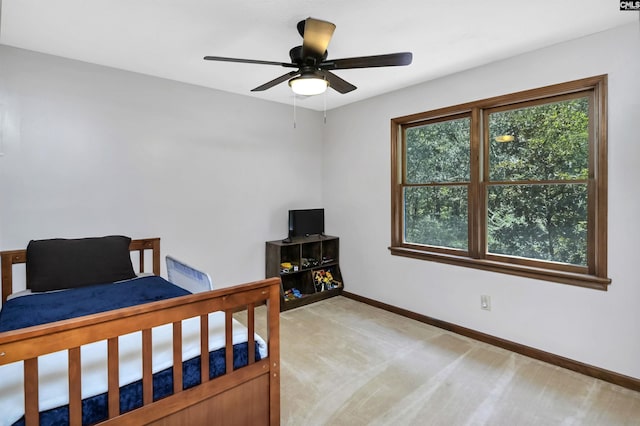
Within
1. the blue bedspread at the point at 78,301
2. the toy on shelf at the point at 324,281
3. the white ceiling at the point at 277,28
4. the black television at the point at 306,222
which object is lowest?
the toy on shelf at the point at 324,281

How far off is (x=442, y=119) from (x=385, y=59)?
1.74 meters

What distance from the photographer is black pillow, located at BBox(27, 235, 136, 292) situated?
2.40m

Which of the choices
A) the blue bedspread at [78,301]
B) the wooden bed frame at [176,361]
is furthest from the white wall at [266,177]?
the wooden bed frame at [176,361]

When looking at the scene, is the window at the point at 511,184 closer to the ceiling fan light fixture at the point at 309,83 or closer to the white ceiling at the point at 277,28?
the white ceiling at the point at 277,28

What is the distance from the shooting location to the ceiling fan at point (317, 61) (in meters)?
1.80

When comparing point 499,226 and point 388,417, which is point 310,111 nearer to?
point 499,226

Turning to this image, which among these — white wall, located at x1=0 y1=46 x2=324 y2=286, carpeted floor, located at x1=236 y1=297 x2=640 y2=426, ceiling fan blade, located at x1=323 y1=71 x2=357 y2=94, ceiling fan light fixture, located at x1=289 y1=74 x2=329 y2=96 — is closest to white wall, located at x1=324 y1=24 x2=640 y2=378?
carpeted floor, located at x1=236 y1=297 x2=640 y2=426

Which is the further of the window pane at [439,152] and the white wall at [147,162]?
the window pane at [439,152]

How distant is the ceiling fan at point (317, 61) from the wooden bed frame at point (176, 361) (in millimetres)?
1248

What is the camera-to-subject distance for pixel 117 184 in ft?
9.96

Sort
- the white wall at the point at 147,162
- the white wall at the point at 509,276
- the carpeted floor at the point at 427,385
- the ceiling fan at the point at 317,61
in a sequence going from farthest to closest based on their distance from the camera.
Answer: the white wall at the point at 147,162 → the white wall at the point at 509,276 → the carpeted floor at the point at 427,385 → the ceiling fan at the point at 317,61

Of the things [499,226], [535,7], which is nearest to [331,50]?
[535,7]

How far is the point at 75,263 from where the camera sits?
2.50 m

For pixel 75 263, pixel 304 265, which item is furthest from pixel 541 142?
pixel 75 263
